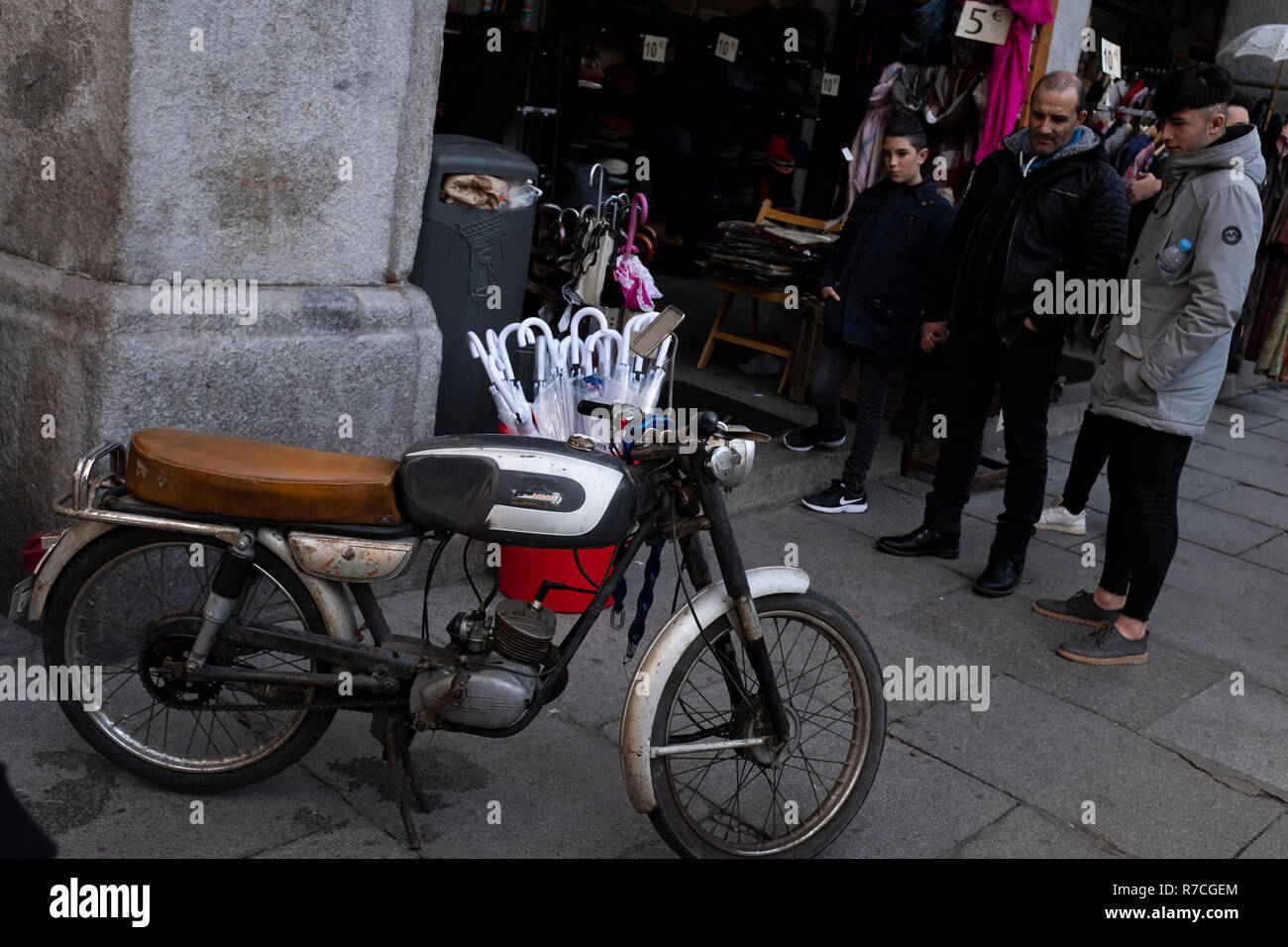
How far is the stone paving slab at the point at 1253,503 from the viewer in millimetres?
6516

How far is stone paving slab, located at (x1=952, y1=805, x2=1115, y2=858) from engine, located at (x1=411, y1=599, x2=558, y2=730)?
3.95 ft

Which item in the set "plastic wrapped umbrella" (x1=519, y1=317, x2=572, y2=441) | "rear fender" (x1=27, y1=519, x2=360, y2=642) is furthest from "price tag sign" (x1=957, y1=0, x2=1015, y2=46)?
"rear fender" (x1=27, y1=519, x2=360, y2=642)

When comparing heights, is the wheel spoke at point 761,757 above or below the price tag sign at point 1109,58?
below

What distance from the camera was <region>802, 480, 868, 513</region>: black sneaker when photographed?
5.71m

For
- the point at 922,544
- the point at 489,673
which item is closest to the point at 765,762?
the point at 489,673

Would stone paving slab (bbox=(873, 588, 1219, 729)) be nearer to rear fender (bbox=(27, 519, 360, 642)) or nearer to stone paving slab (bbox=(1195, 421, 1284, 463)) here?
rear fender (bbox=(27, 519, 360, 642))

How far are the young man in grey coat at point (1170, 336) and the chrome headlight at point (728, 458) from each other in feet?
6.94

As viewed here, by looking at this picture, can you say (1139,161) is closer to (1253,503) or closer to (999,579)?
(1253,503)

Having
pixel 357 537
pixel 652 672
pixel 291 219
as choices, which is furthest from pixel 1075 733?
pixel 291 219

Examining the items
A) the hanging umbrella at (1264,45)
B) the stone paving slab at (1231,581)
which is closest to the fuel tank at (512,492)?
the stone paving slab at (1231,581)

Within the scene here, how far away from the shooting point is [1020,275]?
15.6ft

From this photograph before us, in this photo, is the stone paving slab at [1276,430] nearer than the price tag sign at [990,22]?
No

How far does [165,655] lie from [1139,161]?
20.2ft

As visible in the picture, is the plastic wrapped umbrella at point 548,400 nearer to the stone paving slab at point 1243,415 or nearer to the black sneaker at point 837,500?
the black sneaker at point 837,500
